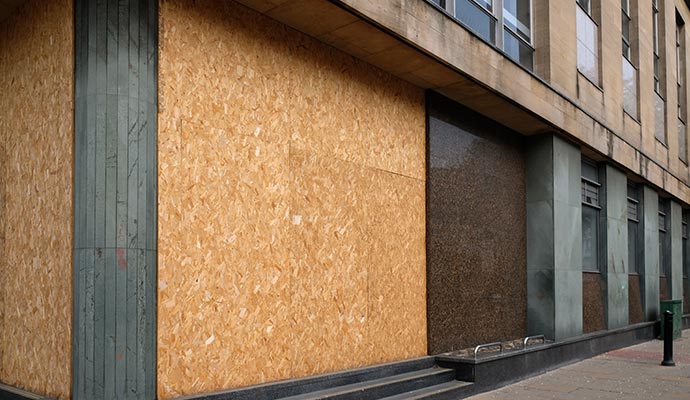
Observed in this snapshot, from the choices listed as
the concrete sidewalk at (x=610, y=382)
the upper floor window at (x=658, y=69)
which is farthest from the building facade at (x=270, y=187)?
the upper floor window at (x=658, y=69)

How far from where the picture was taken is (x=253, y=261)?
25.2 ft

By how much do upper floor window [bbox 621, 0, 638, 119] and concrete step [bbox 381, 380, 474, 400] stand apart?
11.7m

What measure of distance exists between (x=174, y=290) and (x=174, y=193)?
37.4 inches

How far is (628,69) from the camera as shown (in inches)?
757

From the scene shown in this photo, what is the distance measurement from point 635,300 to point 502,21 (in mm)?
Result: 10107

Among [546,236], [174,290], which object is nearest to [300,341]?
[174,290]

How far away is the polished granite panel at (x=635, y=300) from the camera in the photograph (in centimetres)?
1844

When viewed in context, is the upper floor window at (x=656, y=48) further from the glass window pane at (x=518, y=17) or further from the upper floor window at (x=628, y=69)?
the glass window pane at (x=518, y=17)

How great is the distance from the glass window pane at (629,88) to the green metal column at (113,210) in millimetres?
15308

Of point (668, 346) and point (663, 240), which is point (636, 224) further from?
point (668, 346)

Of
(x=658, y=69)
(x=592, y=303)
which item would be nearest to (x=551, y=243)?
(x=592, y=303)

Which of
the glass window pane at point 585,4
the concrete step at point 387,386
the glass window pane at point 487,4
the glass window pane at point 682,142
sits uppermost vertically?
the glass window pane at point 585,4

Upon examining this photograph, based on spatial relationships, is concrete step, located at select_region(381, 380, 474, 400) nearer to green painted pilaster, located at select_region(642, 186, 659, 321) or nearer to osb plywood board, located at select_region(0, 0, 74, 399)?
osb plywood board, located at select_region(0, 0, 74, 399)

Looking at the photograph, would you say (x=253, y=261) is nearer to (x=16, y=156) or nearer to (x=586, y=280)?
(x=16, y=156)
